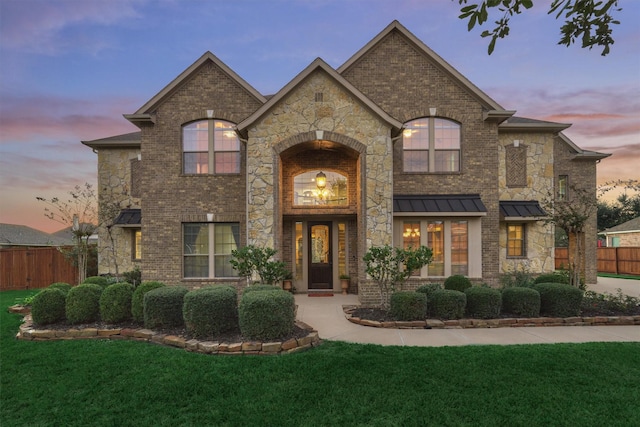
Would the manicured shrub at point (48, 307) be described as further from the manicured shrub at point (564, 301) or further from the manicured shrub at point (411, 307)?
the manicured shrub at point (564, 301)

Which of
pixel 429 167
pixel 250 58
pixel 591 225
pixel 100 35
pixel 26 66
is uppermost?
pixel 250 58

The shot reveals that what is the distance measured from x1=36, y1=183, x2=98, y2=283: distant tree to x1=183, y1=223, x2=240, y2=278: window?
289 centimetres

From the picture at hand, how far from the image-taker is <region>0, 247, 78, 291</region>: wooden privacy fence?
14.2m

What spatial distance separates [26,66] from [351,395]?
11694mm

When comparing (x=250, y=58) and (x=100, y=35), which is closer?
(x=100, y=35)

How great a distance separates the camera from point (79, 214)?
36.3ft

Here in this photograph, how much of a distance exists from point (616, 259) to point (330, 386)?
23.1 metres

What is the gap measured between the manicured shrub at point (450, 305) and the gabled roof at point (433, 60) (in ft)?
22.2

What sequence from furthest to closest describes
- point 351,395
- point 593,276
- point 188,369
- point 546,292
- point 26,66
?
point 593,276
point 26,66
point 546,292
point 188,369
point 351,395

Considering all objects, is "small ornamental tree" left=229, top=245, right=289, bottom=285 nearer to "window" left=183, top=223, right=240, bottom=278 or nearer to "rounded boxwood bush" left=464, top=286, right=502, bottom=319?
"window" left=183, top=223, right=240, bottom=278

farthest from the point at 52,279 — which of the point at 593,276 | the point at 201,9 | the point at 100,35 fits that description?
the point at 593,276

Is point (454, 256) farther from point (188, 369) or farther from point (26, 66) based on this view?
point (26, 66)

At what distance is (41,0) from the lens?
26.4 feet

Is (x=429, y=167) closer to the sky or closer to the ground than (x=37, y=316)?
closer to the sky
